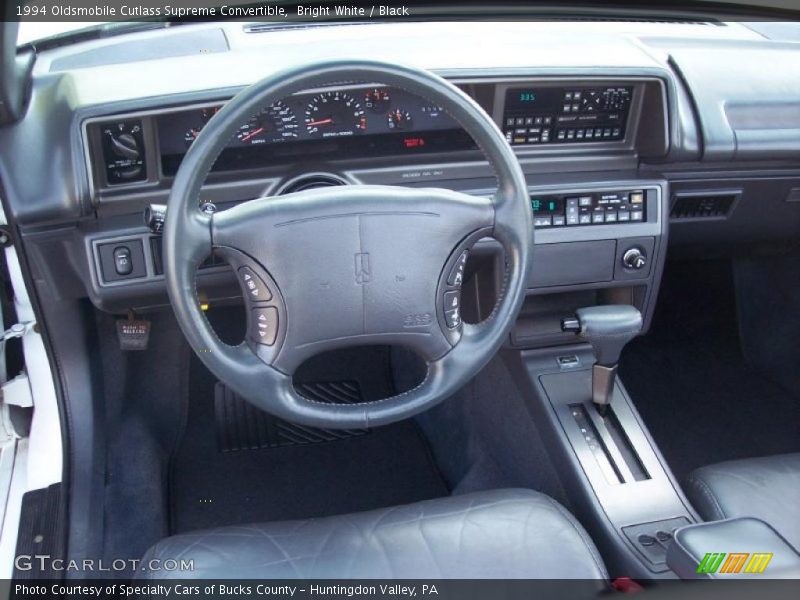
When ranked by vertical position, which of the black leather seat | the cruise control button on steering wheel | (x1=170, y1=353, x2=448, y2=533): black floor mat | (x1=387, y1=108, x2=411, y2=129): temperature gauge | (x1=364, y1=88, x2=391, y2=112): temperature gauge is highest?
(x1=364, y1=88, x2=391, y2=112): temperature gauge

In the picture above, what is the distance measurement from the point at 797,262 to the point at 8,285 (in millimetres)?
2325

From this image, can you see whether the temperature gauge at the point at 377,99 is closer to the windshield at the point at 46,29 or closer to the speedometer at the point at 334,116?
the speedometer at the point at 334,116

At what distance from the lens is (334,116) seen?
1610 mm

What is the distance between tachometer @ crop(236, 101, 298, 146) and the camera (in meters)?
1.58

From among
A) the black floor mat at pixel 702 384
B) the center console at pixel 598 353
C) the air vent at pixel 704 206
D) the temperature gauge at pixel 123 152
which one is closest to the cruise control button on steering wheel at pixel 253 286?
the temperature gauge at pixel 123 152

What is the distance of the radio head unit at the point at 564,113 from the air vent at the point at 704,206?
11.2 inches

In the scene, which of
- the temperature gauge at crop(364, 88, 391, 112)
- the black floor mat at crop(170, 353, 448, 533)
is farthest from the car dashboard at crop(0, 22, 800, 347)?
the black floor mat at crop(170, 353, 448, 533)

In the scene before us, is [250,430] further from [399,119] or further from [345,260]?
[345,260]

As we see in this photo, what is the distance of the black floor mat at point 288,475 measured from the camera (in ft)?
6.97

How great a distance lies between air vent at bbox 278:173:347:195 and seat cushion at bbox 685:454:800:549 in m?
0.97

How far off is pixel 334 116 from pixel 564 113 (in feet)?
1.77

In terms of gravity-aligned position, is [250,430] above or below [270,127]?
below

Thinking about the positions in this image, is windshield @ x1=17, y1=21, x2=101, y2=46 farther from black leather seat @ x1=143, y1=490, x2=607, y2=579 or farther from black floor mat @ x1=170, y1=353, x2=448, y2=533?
black leather seat @ x1=143, y1=490, x2=607, y2=579

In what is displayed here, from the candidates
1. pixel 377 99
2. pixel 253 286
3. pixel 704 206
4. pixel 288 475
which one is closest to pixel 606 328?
pixel 704 206
